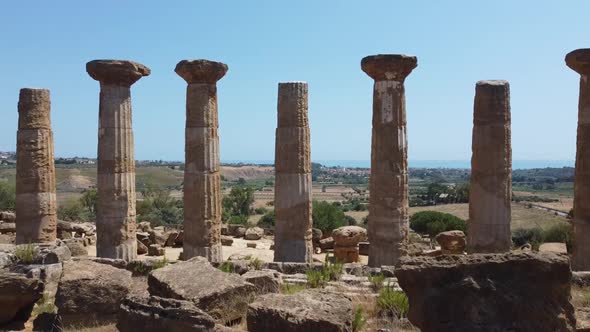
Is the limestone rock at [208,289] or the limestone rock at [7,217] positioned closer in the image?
the limestone rock at [208,289]

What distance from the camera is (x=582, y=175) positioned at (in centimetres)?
1756

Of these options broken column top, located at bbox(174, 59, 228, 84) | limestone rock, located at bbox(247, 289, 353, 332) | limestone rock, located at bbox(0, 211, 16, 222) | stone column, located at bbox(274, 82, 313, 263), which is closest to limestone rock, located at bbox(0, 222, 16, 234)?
limestone rock, located at bbox(0, 211, 16, 222)

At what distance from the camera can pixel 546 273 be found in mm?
8070

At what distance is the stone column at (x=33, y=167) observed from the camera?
1934 cm

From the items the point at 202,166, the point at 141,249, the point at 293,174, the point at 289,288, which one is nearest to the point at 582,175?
the point at 293,174

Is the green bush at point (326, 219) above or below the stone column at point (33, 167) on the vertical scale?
below

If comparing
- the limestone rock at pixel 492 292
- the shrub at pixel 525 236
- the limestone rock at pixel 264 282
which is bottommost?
the shrub at pixel 525 236

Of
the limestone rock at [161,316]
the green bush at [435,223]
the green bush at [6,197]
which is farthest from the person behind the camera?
the green bush at [6,197]

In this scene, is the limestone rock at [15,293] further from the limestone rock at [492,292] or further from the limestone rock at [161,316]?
the limestone rock at [492,292]

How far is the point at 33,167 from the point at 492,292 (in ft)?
54.6

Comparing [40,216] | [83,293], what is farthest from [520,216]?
[83,293]

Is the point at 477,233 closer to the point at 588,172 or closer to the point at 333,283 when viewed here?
the point at 588,172

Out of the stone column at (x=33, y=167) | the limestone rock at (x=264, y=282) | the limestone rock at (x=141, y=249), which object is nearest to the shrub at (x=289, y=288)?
the limestone rock at (x=264, y=282)

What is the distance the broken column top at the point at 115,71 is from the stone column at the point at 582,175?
13969 mm
